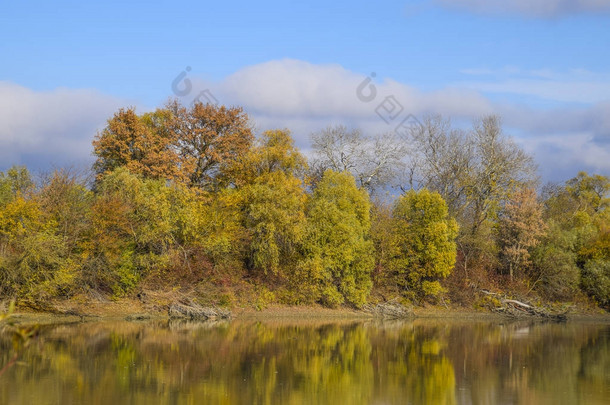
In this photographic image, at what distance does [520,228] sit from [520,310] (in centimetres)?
590

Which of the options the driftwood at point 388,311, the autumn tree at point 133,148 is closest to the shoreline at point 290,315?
the driftwood at point 388,311

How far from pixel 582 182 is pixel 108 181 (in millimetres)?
59062

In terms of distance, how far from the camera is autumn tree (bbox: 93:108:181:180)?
47.1 m

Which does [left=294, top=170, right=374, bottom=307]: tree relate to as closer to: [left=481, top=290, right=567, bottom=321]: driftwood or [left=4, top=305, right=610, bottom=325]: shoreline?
[left=4, top=305, right=610, bottom=325]: shoreline

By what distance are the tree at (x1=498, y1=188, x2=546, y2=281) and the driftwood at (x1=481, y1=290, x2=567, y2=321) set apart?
8.17 ft

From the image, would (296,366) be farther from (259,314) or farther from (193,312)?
(259,314)

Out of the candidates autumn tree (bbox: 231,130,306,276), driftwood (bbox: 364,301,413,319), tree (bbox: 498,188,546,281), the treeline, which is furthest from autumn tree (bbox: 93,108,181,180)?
tree (bbox: 498,188,546,281)

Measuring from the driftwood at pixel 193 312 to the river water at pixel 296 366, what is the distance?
2.82 m

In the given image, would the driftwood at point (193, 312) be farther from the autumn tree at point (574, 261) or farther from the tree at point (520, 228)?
the autumn tree at point (574, 261)

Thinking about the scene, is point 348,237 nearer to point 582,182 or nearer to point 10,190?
point 10,190

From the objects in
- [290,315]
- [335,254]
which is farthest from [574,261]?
[290,315]

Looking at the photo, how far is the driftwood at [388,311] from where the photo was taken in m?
46.2

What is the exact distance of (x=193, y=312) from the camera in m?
40.6

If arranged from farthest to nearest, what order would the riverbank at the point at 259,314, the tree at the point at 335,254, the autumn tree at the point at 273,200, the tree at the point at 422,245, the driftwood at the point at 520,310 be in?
the driftwood at the point at 520,310, the tree at the point at 422,245, the tree at the point at 335,254, the autumn tree at the point at 273,200, the riverbank at the point at 259,314
